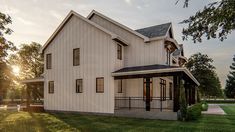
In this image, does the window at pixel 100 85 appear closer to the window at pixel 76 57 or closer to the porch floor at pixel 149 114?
the porch floor at pixel 149 114

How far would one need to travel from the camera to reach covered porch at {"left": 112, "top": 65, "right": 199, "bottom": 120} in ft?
53.6

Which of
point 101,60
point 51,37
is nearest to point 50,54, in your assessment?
point 51,37

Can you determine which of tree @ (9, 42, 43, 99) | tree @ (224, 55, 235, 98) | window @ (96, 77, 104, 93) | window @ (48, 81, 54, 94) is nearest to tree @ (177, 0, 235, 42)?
window @ (96, 77, 104, 93)

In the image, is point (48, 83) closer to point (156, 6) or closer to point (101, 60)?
point (101, 60)

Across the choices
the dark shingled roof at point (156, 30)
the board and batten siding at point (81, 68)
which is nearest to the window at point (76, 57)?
the board and batten siding at point (81, 68)

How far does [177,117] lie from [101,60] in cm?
731

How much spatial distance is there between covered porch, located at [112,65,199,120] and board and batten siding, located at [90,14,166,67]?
1.17 meters

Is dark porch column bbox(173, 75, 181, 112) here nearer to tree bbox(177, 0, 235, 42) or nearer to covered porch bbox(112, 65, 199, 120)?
covered porch bbox(112, 65, 199, 120)

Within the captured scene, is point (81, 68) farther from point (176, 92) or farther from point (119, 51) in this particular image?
point (176, 92)

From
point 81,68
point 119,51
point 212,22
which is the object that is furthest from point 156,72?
point 212,22

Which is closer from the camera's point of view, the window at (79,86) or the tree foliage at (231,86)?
the window at (79,86)

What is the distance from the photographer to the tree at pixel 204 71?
51531 mm

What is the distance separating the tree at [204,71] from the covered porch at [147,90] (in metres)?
29.1

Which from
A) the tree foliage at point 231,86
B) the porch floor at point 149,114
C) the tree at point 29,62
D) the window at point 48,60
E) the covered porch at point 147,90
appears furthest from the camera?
the tree foliage at point 231,86
